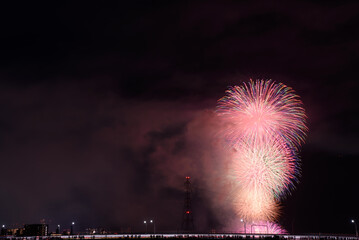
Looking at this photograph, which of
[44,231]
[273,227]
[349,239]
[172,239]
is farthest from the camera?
[44,231]

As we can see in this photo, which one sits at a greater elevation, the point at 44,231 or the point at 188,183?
the point at 188,183

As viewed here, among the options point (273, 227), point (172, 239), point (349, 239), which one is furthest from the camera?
point (273, 227)

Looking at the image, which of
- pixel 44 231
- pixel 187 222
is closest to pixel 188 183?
pixel 187 222

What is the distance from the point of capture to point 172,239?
81.6m

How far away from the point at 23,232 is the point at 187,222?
65.0 metres

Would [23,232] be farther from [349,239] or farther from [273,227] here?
[349,239]

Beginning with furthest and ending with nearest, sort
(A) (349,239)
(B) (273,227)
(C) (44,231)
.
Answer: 1. (C) (44,231)
2. (B) (273,227)
3. (A) (349,239)

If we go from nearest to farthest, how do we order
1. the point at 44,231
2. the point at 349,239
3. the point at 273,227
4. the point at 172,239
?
the point at 172,239 < the point at 349,239 < the point at 273,227 < the point at 44,231

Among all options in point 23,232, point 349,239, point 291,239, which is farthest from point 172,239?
point 23,232

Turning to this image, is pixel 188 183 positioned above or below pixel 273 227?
above

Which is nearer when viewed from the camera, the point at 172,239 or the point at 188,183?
the point at 172,239

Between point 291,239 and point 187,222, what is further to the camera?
point 187,222

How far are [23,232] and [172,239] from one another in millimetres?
91824

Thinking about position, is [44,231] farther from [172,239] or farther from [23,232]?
[172,239]
